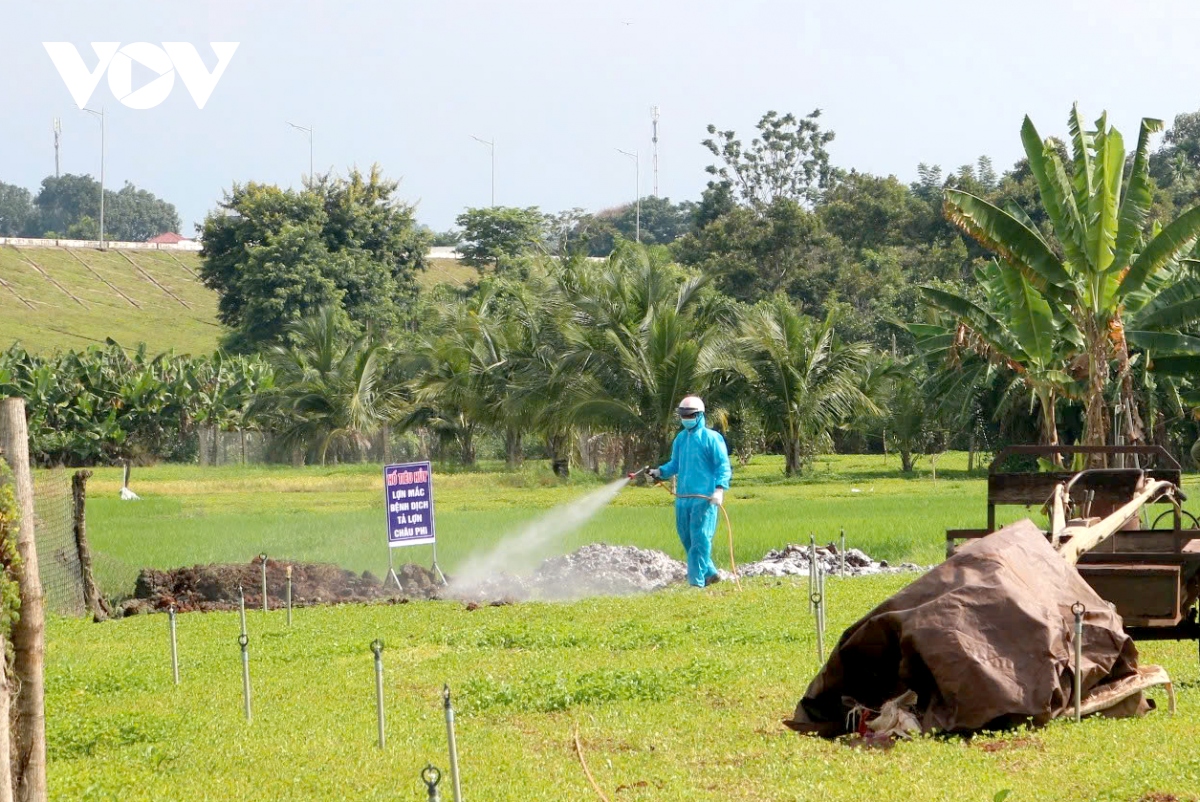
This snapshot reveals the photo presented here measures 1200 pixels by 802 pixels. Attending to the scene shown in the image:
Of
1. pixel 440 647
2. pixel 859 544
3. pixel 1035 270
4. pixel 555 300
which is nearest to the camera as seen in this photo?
pixel 440 647

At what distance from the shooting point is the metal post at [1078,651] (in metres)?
6.89

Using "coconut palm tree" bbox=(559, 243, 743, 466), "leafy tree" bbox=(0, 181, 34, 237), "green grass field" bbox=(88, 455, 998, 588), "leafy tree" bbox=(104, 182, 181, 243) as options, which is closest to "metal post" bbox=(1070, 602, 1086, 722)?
"green grass field" bbox=(88, 455, 998, 588)

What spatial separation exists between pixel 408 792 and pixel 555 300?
106 feet

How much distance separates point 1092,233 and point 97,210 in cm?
13648

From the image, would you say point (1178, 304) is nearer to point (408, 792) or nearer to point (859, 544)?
point (859, 544)

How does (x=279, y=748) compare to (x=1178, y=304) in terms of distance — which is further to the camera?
(x=1178, y=304)

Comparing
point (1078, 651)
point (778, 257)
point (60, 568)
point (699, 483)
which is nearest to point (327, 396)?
point (778, 257)

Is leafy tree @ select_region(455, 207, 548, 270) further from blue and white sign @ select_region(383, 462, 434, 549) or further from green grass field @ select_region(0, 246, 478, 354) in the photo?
blue and white sign @ select_region(383, 462, 434, 549)

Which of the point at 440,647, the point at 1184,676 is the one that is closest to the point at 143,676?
the point at 440,647

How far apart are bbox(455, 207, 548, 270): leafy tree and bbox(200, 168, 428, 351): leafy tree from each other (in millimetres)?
7855

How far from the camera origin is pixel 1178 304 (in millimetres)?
20922

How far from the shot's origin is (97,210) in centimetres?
14300

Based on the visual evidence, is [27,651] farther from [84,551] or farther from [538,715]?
[84,551]

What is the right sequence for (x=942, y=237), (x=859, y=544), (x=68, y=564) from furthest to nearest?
(x=942, y=237), (x=859, y=544), (x=68, y=564)
